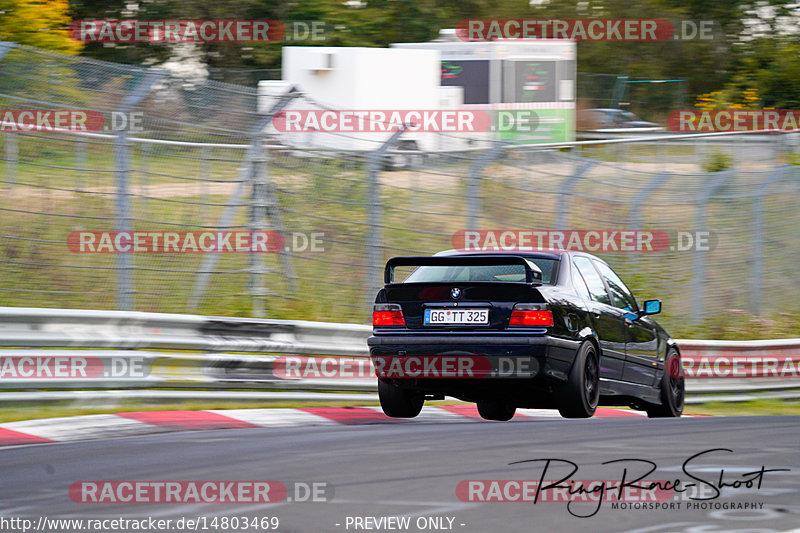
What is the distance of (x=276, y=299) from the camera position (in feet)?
38.4

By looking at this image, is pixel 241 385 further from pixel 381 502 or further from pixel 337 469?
pixel 381 502

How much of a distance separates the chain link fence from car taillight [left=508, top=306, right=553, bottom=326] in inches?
133

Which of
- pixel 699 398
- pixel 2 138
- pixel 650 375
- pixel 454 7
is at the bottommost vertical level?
pixel 699 398

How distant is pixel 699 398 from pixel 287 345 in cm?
494

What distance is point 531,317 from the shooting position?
8.56m

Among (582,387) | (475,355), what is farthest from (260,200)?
(582,387)

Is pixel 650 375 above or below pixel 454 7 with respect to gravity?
below

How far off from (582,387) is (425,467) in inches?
101

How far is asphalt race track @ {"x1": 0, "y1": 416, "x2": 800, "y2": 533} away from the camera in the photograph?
5.33 meters

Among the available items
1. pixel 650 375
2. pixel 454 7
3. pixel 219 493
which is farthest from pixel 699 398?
pixel 454 7
